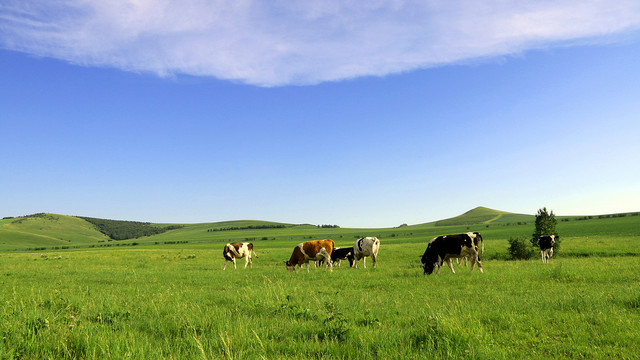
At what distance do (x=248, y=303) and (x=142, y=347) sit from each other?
347 cm

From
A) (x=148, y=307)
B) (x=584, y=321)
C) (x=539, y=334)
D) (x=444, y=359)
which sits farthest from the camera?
(x=148, y=307)

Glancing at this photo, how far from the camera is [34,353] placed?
15.9ft

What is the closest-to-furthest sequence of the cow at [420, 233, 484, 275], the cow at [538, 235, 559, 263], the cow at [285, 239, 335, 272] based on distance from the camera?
the cow at [420, 233, 484, 275], the cow at [285, 239, 335, 272], the cow at [538, 235, 559, 263]

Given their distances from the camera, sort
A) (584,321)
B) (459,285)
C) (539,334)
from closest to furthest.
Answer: (539,334) → (584,321) → (459,285)

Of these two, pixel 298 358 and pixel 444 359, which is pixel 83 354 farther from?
pixel 444 359

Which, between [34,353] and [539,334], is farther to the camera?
[539,334]

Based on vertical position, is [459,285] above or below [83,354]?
below

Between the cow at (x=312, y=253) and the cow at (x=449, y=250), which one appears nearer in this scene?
the cow at (x=449, y=250)

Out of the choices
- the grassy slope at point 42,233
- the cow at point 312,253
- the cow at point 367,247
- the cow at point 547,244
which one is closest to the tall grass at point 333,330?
the cow at point 312,253

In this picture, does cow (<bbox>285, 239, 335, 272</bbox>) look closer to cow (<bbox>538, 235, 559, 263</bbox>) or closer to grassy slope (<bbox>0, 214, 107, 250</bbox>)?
cow (<bbox>538, 235, 559, 263</bbox>)

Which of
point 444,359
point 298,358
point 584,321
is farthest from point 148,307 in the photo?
point 584,321

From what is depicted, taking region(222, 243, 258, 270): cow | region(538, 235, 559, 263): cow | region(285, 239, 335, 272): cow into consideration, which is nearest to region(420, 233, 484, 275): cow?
region(285, 239, 335, 272): cow

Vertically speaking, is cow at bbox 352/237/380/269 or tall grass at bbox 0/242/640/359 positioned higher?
tall grass at bbox 0/242/640/359

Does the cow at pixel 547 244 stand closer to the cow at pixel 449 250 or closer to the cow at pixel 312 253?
the cow at pixel 449 250
